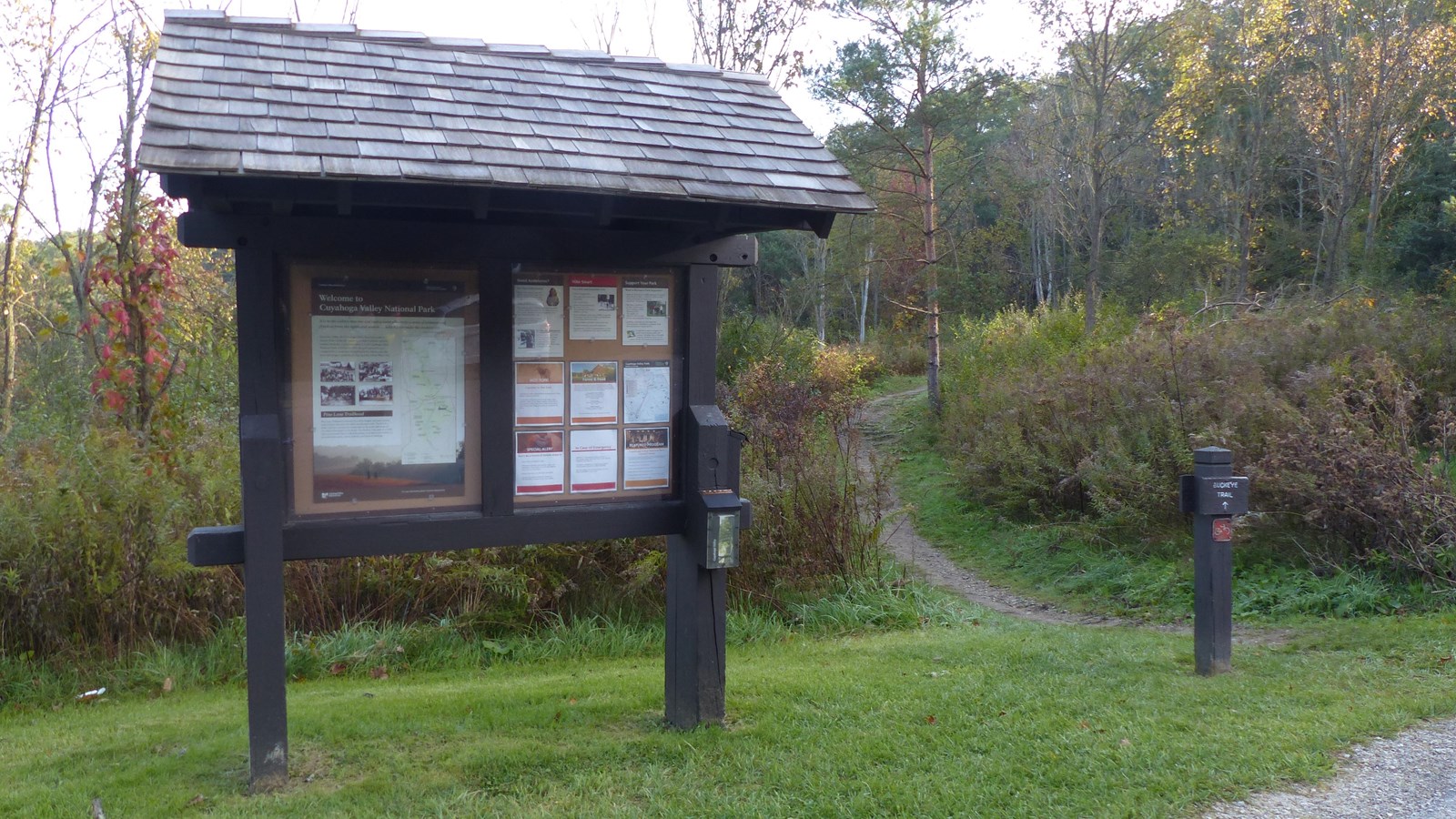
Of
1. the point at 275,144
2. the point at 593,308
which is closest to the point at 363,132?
the point at 275,144

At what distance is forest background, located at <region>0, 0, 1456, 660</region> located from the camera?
7637mm

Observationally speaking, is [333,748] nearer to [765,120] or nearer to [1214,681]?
[765,120]

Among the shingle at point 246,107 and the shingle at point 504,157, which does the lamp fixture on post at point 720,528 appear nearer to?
the shingle at point 504,157

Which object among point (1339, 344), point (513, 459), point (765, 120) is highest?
point (765, 120)

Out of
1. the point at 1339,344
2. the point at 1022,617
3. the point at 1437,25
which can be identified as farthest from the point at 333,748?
the point at 1437,25

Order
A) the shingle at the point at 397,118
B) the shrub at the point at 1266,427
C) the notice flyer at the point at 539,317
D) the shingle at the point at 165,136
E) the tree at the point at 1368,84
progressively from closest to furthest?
the shingle at the point at 165,136 → the shingle at the point at 397,118 → the notice flyer at the point at 539,317 → the shrub at the point at 1266,427 → the tree at the point at 1368,84

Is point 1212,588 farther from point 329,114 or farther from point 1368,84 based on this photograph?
point 1368,84

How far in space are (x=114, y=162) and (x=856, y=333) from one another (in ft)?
117

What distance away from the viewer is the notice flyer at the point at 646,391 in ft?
16.6

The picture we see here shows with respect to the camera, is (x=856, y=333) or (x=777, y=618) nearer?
(x=777, y=618)

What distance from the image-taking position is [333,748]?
4.94 metres

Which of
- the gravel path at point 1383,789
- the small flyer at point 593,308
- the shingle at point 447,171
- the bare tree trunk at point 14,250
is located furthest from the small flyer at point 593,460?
the bare tree trunk at point 14,250

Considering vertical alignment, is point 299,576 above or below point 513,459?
below

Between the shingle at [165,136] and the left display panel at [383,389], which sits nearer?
the shingle at [165,136]
